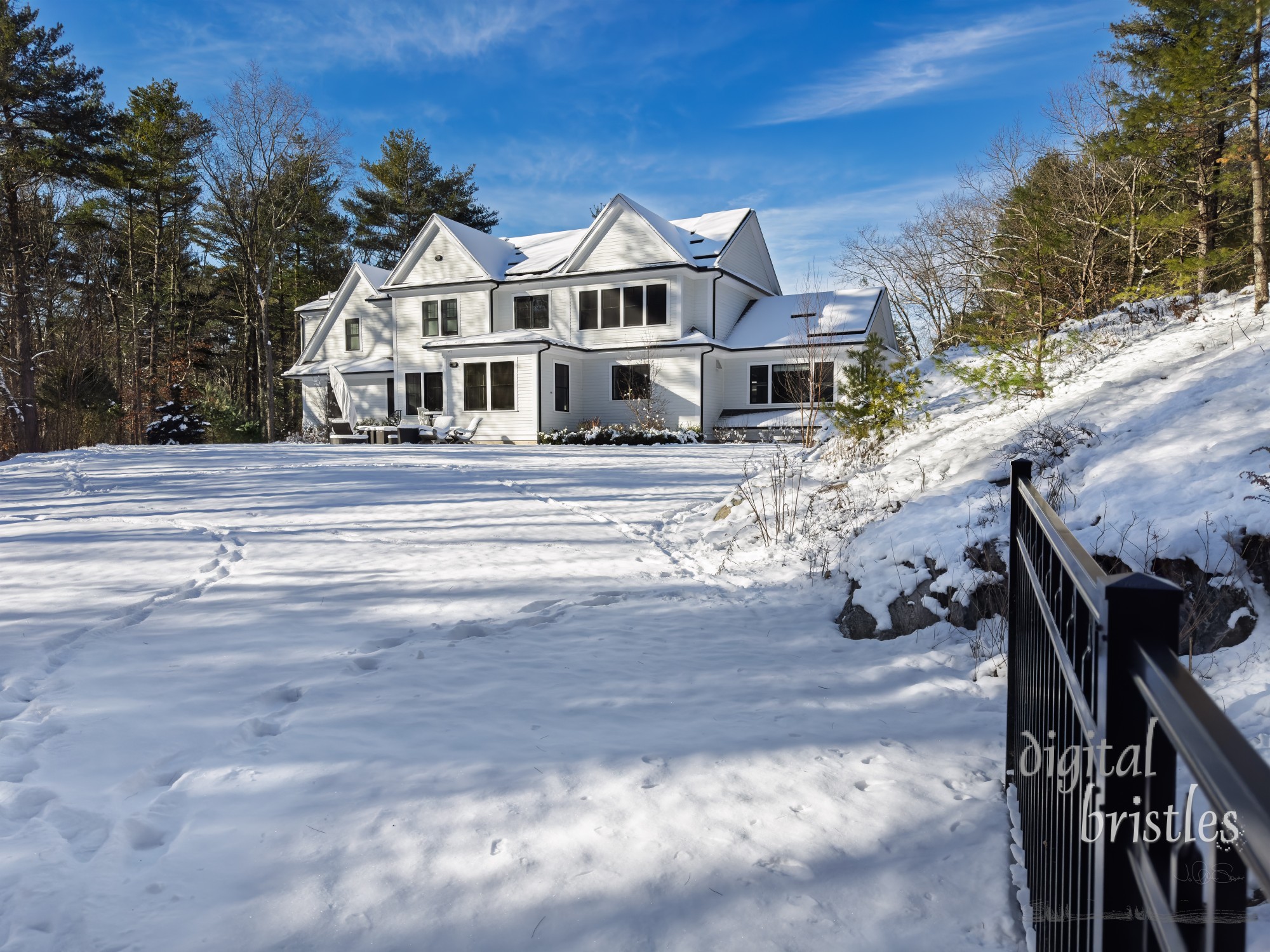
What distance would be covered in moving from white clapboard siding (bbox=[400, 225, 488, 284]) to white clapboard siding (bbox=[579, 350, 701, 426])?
5.48 m

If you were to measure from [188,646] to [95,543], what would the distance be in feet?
11.7

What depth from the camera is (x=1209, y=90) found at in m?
10.7

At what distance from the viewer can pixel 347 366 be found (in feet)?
94.0

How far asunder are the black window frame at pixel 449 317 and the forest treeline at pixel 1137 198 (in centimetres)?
1588

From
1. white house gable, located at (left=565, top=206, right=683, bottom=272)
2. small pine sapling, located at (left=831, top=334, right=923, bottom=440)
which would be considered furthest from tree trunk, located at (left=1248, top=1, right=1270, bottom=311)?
white house gable, located at (left=565, top=206, right=683, bottom=272)

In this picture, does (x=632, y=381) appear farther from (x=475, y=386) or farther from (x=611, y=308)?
(x=475, y=386)

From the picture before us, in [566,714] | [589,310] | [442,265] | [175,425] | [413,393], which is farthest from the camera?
[413,393]

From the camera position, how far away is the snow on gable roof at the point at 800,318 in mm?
22266

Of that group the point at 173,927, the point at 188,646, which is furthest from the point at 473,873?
the point at 188,646

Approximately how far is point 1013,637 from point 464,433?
73.0ft

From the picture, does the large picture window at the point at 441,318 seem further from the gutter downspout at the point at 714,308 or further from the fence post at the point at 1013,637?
the fence post at the point at 1013,637

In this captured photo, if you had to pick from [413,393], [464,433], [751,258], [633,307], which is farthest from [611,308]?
[413,393]

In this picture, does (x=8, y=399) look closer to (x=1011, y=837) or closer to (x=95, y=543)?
(x=95, y=543)

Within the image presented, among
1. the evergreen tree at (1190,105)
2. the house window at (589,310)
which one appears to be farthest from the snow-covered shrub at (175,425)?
the evergreen tree at (1190,105)
